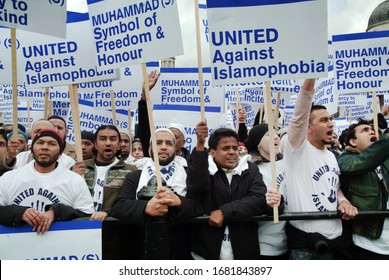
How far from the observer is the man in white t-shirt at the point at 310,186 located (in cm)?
327

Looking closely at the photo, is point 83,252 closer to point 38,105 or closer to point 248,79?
point 248,79

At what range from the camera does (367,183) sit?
352 centimetres

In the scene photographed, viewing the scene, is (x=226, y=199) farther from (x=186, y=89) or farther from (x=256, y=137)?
(x=186, y=89)

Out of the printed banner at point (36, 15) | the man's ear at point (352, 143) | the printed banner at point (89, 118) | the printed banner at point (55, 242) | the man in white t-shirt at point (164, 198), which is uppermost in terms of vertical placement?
the printed banner at point (36, 15)

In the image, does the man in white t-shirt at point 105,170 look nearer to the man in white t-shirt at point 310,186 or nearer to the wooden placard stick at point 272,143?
the wooden placard stick at point 272,143

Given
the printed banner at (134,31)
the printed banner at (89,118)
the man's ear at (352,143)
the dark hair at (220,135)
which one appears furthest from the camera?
the printed banner at (89,118)

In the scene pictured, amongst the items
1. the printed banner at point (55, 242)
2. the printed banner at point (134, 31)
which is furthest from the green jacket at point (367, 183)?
the printed banner at point (55, 242)

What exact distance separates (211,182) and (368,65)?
3.02 m

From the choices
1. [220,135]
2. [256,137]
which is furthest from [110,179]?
[256,137]

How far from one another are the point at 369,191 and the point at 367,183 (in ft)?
0.24

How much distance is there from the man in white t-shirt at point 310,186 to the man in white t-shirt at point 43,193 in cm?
165

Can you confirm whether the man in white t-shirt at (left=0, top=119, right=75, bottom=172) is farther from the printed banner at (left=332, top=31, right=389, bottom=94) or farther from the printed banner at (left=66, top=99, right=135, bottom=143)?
the printed banner at (left=332, top=31, right=389, bottom=94)

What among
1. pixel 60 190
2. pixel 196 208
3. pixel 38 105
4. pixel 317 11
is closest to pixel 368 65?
pixel 317 11

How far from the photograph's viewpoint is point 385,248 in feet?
11.1
